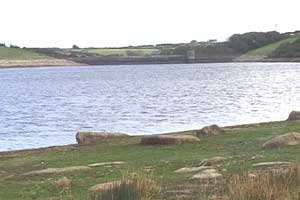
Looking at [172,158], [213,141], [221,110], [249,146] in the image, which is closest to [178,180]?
[172,158]

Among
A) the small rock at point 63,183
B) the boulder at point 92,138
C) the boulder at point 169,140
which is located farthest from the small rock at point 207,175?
the boulder at point 92,138

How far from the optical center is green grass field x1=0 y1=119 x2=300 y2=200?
14000 mm

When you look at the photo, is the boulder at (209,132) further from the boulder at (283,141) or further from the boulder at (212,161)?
the boulder at (212,161)

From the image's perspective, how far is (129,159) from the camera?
64.4ft

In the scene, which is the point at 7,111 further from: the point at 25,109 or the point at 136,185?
the point at 136,185

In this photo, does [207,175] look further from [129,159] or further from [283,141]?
[283,141]

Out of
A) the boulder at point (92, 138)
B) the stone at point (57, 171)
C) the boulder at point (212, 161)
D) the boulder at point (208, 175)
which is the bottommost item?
the boulder at point (92, 138)

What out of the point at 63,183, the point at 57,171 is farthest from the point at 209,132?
the point at 63,183

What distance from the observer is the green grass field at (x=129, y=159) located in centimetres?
1400

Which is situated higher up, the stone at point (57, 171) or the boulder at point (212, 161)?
the boulder at point (212, 161)

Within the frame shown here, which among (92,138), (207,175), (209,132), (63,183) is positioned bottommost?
(92,138)

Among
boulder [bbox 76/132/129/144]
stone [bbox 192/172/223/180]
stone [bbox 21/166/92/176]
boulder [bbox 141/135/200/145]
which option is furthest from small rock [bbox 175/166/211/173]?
boulder [bbox 76/132/129/144]

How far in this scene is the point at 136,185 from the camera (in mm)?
10062

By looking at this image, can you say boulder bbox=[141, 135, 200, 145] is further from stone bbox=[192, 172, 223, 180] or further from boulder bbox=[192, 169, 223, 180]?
stone bbox=[192, 172, 223, 180]
